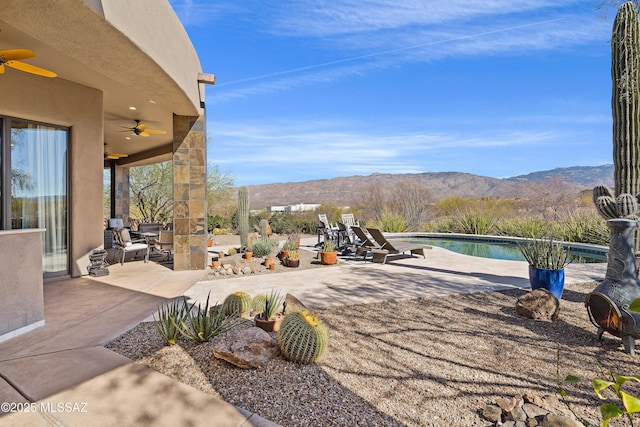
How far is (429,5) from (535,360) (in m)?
7.38

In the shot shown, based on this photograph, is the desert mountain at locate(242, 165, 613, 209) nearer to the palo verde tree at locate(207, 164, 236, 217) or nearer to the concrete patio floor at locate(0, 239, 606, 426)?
the palo verde tree at locate(207, 164, 236, 217)

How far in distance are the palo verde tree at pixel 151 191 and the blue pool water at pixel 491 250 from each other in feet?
39.0

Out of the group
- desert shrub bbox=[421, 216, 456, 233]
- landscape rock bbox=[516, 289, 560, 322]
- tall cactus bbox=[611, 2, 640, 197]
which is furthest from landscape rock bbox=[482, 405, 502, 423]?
desert shrub bbox=[421, 216, 456, 233]

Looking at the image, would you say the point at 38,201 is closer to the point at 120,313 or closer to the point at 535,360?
the point at 120,313

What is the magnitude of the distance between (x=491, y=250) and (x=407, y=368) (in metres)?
9.45

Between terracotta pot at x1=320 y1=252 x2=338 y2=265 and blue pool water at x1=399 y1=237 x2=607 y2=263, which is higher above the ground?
terracotta pot at x1=320 y1=252 x2=338 y2=265

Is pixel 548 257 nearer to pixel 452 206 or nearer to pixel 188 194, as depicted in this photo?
pixel 188 194

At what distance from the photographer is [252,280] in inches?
247

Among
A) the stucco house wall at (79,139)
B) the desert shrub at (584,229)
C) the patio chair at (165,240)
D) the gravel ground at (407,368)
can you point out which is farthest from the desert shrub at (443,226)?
the stucco house wall at (79,139)

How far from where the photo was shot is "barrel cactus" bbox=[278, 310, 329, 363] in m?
2.78

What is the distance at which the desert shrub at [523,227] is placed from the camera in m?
12.7

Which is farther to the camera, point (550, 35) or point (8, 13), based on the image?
point (550, 35)

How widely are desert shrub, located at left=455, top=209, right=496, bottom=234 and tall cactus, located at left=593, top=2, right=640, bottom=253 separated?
931 cm

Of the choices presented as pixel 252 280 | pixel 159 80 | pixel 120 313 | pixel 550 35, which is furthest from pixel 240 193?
pixel 550 35
